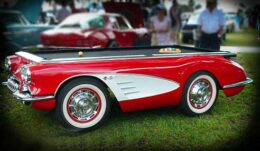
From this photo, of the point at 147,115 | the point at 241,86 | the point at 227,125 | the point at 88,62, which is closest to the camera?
the point at 88,62

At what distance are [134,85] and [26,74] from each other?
3.59 ft

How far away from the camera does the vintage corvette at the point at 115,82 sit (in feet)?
10.9

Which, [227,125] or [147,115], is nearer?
[227,125]

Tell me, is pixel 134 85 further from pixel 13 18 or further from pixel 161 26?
pixel 13 18

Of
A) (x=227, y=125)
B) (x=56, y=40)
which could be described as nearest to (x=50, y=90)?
(x=227, y=125)

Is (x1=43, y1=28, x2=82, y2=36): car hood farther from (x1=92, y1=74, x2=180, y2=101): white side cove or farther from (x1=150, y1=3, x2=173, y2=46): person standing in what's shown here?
(x1=92, y1=74, x2=180, y2=101): white side cove

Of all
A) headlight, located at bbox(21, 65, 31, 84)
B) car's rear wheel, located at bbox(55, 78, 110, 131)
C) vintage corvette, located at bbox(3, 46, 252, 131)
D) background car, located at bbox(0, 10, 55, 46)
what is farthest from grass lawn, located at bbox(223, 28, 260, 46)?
background car, located at bbox(0, 10, 55, 46)

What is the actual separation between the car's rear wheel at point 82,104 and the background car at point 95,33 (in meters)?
4.36

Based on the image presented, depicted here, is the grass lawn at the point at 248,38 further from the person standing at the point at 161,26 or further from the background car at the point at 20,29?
the background car at the point at 20,29

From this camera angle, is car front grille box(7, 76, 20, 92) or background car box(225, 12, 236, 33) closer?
car front grille box(7, 76, 20, 92)

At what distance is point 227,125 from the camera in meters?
3.72

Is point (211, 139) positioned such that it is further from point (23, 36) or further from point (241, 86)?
point (23, 36)

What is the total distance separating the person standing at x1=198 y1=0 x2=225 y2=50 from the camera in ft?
19.5

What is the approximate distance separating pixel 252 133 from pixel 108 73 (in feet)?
5.20
